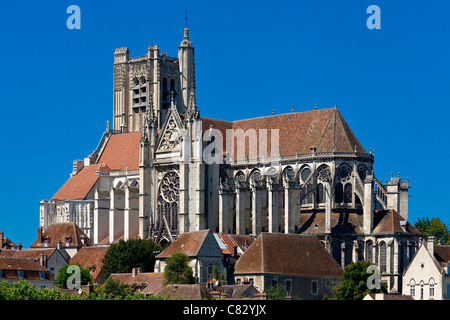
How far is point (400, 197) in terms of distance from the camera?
9525cm

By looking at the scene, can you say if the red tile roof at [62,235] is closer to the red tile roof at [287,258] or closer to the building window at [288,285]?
the red tile roof at [287,258]

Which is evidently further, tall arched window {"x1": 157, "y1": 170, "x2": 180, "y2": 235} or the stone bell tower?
the stone bell tower

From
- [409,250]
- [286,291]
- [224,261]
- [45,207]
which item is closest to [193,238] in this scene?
[224,261]

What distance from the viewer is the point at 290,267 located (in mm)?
81688

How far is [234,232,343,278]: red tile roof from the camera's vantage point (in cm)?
8125

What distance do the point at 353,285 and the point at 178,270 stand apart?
11.4 m

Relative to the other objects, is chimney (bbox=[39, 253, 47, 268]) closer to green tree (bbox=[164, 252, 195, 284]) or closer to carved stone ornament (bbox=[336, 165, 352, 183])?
green tree (bbox=[164, 252, 195, 284])

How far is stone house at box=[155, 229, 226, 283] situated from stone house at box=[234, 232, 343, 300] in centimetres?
167

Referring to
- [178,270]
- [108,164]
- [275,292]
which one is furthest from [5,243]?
[275,292]

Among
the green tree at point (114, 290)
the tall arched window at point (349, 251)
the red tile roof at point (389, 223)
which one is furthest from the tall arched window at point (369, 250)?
the green tree at point (114, 290)

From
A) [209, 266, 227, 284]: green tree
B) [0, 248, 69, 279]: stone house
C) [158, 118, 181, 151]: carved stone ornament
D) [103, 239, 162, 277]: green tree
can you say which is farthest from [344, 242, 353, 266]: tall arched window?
[0, 248, 69, 279]: stone house

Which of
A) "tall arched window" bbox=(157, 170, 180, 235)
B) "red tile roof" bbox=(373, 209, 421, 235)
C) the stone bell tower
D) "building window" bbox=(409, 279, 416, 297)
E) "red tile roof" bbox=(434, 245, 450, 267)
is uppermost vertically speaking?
the stone bell tower

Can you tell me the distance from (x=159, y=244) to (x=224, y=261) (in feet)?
45.1

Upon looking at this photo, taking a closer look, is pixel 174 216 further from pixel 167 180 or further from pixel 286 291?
pixel 286 291
